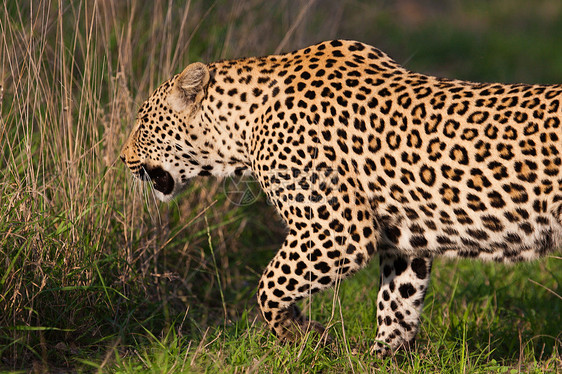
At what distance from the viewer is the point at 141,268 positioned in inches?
231

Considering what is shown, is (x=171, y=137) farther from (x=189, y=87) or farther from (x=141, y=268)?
(x=141, y=268)

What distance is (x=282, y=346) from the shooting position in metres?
5.18

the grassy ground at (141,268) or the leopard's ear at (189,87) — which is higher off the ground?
the leopard's ear at (189,87)

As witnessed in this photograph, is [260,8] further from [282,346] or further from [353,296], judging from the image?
[282,346]

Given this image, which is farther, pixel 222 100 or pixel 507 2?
pixel 507 2

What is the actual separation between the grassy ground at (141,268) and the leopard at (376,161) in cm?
31

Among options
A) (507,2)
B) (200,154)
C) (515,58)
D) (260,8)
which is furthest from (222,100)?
(507,2)

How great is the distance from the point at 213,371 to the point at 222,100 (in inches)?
68.1

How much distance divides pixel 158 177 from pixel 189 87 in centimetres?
71

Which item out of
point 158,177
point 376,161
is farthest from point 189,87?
point 376,161

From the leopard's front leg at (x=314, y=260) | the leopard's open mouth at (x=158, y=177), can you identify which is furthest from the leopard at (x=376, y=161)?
the leopard's open mouth at (x=158, y=177)

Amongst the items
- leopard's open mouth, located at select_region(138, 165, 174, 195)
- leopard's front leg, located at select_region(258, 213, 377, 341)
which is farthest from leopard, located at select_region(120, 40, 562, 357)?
leopard's open mouth, located at select_region(138, 165, 174, 195)

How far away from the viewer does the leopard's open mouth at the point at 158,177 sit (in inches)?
225

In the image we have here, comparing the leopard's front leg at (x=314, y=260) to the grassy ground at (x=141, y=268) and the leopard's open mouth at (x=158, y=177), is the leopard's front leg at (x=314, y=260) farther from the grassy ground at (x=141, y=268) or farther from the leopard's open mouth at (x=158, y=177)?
the leopard's open mouth at (x=158, y=177)
